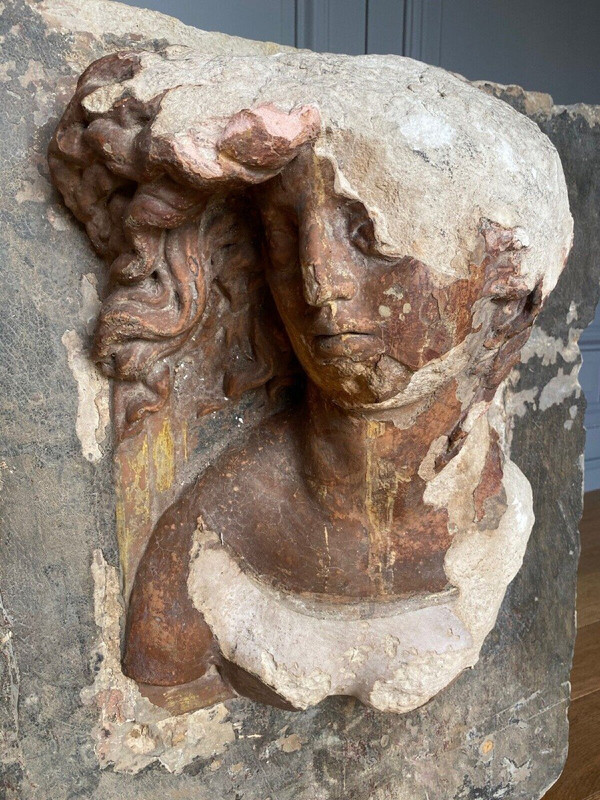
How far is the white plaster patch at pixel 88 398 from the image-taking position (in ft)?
3.02

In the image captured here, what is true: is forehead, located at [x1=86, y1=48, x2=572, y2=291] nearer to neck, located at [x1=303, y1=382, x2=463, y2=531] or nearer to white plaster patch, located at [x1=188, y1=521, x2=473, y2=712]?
neck, located at [x1=303, y1=382, x2=463, y2=531]

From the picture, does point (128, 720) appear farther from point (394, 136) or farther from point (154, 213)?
point (394, 136)

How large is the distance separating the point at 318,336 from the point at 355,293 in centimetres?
7

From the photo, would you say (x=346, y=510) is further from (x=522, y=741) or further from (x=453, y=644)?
(x=522, y=741)

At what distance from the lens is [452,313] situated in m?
0.82

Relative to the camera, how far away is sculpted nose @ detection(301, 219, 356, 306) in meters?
0.80

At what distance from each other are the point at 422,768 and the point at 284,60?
3.55ft

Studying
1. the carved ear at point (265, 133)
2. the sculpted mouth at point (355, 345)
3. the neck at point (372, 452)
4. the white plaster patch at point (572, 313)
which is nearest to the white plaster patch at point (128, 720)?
the neck at point (372, 452)

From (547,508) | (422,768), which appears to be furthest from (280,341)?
(422,768)

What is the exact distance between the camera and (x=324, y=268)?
2.62 feet

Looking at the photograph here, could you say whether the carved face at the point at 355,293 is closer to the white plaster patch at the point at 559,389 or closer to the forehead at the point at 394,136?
the forehead at the point at 394,136

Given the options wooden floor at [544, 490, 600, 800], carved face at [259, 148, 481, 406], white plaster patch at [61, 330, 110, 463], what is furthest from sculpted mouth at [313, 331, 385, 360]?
wooden floor at [544, 490, 600, 800]

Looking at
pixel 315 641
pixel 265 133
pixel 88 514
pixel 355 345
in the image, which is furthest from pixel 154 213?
pixel 315 641

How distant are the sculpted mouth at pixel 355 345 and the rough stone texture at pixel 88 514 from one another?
0.30m
